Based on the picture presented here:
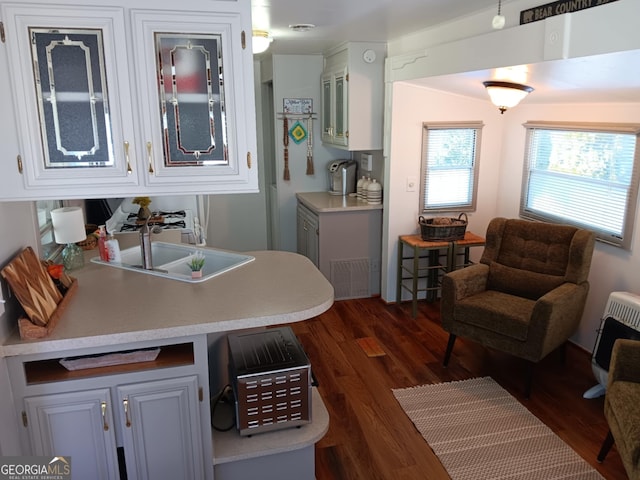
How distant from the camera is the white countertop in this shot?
4.55 meters

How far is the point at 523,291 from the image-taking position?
3.54m

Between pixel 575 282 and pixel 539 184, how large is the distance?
110cm

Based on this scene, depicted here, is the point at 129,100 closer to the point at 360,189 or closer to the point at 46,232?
the point at 46,232

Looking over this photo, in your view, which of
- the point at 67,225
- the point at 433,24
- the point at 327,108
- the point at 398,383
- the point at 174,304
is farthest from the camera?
the point at 327,108

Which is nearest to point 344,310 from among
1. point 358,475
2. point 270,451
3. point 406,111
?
point 406,111

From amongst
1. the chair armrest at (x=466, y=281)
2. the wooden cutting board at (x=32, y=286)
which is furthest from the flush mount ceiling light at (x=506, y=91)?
the wooden cutting board at (x=32, y=286)

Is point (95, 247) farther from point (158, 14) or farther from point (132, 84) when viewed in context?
point (158, 14)

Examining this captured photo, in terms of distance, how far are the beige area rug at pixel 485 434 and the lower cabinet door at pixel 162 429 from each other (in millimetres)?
1299

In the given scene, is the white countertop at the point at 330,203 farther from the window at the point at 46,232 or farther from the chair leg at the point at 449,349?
the window at the point at 46,232

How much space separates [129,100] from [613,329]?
2850mm

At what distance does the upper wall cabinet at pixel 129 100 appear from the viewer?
1781mm

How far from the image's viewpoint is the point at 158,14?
1835mm

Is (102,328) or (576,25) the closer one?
(102,328)

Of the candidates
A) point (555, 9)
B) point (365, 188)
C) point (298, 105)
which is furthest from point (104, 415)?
point (298, 105)
